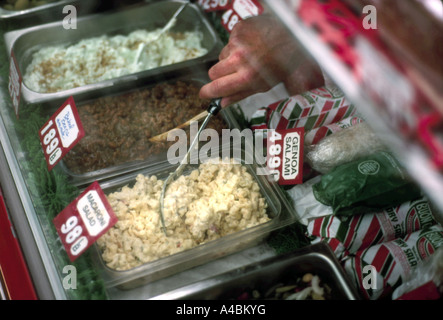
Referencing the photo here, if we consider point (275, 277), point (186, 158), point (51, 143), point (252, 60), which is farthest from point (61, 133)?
point (275, 277)

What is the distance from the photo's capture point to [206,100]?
2615mm

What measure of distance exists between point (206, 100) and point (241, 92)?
0.49 metres

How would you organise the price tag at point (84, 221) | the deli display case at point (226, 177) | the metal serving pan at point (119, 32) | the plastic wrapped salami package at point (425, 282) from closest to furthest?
the deli display case at point (226, 177) < the plastic wrapped salami package at point (425, 282) < the price tag at point (84, 221) < the metal serving pan at point (119, 32)

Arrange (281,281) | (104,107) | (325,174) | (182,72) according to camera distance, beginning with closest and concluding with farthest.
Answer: (281,281) < (325,174) < (104,107) < (182,72)

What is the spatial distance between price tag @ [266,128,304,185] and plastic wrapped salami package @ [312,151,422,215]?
6.3 inches

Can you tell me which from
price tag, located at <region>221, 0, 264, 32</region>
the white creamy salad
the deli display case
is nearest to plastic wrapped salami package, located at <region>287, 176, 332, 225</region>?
the deli display case

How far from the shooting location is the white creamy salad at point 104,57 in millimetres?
2789

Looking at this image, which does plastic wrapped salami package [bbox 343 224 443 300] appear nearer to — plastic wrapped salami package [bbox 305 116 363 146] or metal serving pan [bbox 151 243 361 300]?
metal serving pan [bbox 151 243 361 300]

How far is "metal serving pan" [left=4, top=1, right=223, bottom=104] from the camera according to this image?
2.66 m

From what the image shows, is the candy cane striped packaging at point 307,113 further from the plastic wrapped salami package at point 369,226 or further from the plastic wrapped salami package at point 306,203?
the plastic wrapped salami package at point 369,226

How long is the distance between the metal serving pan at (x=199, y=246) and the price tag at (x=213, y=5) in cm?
131

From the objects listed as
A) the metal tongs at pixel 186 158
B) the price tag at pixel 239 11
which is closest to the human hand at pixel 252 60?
the metal tongs at pixel 186 158
